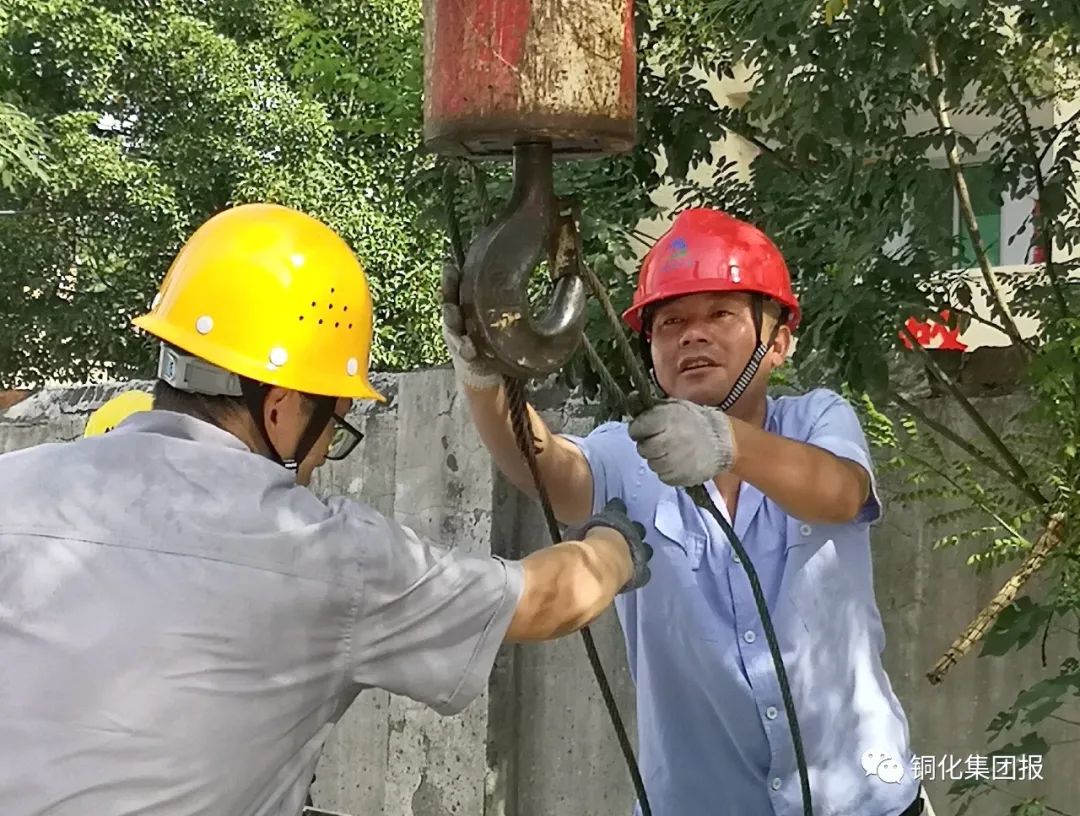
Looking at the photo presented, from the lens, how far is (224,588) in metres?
1.64

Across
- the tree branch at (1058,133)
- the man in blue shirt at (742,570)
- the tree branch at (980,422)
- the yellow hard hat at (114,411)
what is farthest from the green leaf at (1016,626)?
the yellow hard hat at (114,411)

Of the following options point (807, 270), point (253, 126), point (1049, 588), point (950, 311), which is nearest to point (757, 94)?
point (807, 270)

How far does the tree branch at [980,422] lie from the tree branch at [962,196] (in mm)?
215

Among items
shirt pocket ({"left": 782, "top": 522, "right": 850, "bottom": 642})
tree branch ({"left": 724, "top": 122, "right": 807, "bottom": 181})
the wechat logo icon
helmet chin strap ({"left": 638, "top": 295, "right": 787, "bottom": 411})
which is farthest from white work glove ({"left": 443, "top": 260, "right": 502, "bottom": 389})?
tree branch ({"left": 724, "top": 122, "right": 807, "bottom": 181})

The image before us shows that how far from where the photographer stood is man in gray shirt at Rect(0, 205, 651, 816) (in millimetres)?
1604

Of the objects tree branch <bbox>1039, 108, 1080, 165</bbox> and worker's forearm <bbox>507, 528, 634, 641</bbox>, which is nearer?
worker's forearm <bbox>507, 528, 634, 641</bbox>

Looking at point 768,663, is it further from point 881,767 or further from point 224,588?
point 224,588

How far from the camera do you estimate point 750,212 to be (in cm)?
→ 368

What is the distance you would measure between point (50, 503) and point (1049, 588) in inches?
103

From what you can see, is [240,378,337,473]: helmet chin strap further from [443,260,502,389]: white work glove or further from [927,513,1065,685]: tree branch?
[927,513,1065,685]: tree branch

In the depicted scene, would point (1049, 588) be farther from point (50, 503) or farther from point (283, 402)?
point (50, 503)

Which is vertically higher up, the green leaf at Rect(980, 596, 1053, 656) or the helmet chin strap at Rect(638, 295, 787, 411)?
the helmet chin strap at Rect(638, 295, 787, 411)

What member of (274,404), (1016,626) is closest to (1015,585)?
(1016,626)

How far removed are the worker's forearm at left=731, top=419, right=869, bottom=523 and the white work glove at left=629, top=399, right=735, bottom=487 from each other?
91 millimetres
